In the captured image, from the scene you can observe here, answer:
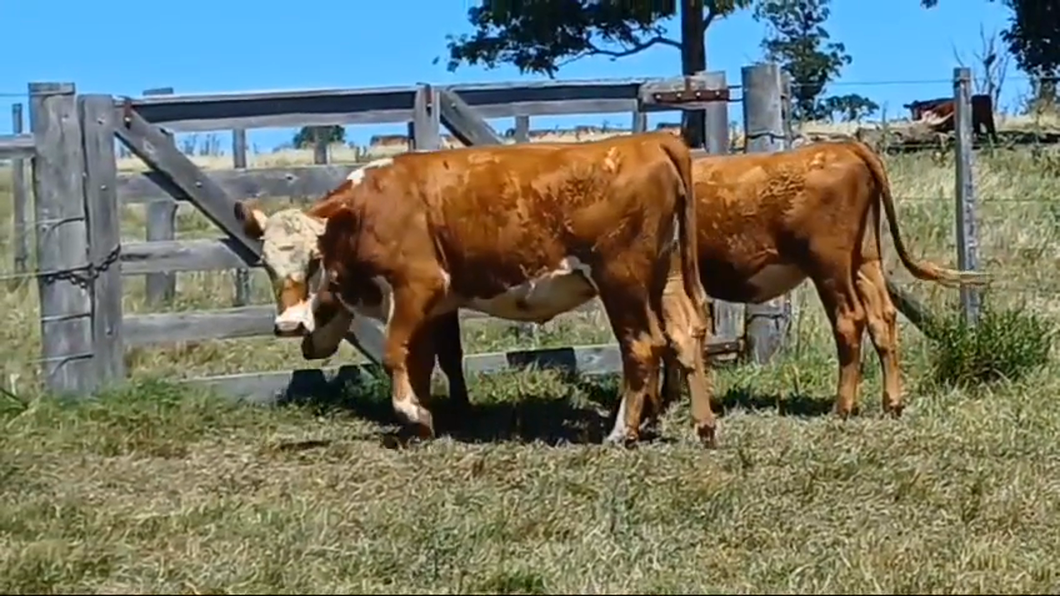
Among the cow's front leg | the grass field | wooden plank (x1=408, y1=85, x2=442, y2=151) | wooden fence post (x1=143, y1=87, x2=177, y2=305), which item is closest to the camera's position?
the grass field

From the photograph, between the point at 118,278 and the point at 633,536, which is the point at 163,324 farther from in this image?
the point at 633,536

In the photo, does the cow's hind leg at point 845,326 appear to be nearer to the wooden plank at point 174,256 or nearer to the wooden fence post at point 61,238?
the wooden plank at point 174,256

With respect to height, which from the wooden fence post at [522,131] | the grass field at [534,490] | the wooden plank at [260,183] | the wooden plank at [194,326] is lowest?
the grass field at [534,490]

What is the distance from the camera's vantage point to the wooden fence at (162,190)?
8.35m

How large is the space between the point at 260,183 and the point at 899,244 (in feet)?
11.5

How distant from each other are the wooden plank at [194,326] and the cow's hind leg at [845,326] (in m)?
1.31

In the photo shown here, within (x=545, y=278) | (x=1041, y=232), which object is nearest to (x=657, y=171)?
(x=545, y=278)

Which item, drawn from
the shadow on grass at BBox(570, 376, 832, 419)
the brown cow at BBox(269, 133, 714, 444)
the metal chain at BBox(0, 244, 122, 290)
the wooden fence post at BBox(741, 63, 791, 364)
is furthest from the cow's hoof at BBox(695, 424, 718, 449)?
the metal chain at BBox(0, 244, 122, 290)

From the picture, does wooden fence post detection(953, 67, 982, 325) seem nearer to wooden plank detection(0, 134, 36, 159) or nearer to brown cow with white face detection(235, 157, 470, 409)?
brown cow with white face detection(235, 157, 470, 409)

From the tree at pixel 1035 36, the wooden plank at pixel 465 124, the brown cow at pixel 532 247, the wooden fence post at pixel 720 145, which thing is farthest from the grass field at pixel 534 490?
the tree at pixel 1035 36

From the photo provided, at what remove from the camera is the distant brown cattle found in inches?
816

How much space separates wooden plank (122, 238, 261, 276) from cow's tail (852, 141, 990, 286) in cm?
334

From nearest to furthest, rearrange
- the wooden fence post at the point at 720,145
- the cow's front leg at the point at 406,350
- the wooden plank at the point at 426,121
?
the cow's front leg at the point at 406,350
the wooden plank at the point at 426,121
the wooden fence post at the point at 720,145

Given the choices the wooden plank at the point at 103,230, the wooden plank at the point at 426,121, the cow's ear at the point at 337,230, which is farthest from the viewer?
the wooden plank at the point at 426,121
